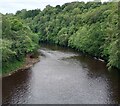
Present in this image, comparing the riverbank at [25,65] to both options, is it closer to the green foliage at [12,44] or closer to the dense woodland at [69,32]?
the green foliage at [12,44]

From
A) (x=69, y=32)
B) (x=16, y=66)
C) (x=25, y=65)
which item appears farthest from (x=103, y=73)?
(x=69, y=32)

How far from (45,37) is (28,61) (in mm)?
52464

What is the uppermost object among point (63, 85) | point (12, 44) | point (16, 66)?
point (12, 44)

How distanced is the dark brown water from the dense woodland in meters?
3.51

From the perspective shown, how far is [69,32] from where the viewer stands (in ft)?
303

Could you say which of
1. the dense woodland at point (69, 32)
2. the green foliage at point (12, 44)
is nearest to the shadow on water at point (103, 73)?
the dense woodland at point (69, 32)

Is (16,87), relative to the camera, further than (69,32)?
No

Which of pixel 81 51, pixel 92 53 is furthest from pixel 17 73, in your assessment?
pixel 81 51

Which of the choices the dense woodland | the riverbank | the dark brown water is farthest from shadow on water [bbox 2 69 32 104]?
the dense woodland

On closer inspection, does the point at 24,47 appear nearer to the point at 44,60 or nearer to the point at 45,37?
the point at 44,60

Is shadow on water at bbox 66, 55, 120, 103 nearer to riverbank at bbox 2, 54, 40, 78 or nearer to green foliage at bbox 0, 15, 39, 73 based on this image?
riverbank at bbox 2, 54, 40, 78

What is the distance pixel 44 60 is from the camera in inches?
2437

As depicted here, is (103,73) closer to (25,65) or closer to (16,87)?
(25,65)

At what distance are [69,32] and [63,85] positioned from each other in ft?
177
